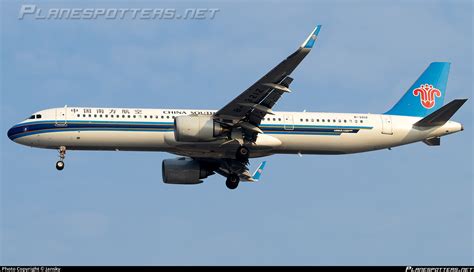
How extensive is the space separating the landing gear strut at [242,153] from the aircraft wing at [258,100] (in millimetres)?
864

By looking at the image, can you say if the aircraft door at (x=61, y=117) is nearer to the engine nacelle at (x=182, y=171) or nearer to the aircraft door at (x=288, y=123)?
the engine nacelle at (x=182, y=171)

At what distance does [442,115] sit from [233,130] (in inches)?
523

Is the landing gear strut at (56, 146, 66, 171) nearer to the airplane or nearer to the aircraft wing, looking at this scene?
the airplane

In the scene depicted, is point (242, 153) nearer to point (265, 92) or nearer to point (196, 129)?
point (196, 129)

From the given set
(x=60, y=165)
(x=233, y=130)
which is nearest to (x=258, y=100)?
(x=233, y=130)

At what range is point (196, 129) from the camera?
6162cm

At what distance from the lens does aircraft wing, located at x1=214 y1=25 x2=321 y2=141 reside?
189 ft

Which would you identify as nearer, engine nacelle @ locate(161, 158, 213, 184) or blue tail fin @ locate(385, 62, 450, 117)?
engine nacelle @ locate(161, 158, 213, 184)

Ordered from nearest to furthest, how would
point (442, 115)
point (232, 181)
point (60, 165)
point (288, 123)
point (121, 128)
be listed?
1. point (121, 128)
2. point (60, 165)
3. point (288, 123)
4. point (442, 115)
5. point (232, 181)

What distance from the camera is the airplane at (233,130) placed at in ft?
203

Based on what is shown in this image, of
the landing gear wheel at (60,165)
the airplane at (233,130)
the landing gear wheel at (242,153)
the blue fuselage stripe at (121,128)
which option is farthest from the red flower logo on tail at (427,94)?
the landing gear wheel at (60,165)

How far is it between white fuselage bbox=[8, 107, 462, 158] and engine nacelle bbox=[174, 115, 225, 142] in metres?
0.95

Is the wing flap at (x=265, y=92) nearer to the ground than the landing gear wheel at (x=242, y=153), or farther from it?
farther from it

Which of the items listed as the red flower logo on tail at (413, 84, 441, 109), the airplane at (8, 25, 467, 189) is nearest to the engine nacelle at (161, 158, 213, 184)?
the airplane at (8, 25, 467, 189)
